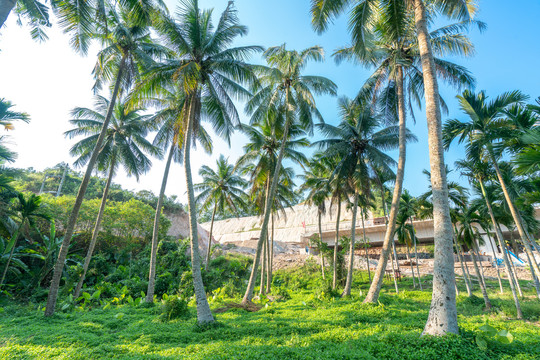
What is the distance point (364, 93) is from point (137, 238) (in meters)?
21.5

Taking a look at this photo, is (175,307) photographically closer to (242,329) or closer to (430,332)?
(242,329)

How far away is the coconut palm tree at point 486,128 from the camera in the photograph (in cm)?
1049

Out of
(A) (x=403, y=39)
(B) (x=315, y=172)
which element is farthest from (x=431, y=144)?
(B) (x=315, y=172)

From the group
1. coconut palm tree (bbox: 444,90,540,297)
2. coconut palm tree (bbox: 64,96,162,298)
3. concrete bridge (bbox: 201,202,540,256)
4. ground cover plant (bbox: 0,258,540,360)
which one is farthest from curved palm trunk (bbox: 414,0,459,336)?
concrete bridge (bbox: 201,202,540,256)

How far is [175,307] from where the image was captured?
959 cm

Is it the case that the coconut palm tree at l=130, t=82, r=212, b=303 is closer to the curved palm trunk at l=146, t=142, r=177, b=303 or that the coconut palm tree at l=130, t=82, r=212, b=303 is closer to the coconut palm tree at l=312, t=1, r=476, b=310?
the curved palm trunk at l=146, t=142, r=177, b=303

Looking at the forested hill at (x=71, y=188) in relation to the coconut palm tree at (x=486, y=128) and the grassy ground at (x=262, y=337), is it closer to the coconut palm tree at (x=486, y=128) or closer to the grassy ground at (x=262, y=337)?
the grassy ground at (x=262, y=337)

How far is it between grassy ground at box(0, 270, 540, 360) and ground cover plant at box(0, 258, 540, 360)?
0.7 inches

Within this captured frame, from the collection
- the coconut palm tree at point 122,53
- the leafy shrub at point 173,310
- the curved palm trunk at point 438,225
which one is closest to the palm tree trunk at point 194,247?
the leafy shrub at point 173,310

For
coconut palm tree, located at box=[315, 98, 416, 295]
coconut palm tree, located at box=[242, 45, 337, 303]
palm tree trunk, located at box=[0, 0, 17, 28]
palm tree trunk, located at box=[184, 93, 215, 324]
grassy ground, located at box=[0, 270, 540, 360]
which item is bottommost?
grassy ground, located at box=[0, 270, 540, 360]

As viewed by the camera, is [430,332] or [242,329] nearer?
[430,332]

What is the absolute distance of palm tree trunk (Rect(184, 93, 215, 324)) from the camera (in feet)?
26.4

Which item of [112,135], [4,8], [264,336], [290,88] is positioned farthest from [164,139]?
[264,336]

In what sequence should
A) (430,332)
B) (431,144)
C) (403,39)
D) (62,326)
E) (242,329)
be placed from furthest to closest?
(403,39) → (62,326) → (242,329) → (431,144) → (430,332)
